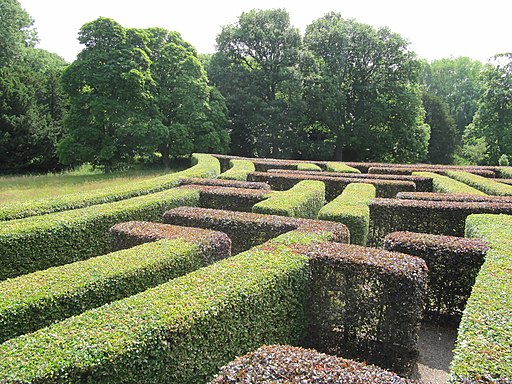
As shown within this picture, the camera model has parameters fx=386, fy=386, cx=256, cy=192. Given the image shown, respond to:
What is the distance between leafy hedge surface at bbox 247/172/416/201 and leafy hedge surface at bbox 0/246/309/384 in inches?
411

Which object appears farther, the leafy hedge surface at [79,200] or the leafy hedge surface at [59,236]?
the leafy hedge surface at [79,200]

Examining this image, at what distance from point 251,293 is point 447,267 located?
444cm

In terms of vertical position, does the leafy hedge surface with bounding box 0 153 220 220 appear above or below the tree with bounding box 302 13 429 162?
below

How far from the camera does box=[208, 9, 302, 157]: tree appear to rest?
37156 mm

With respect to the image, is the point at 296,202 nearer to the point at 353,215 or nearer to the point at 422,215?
the point at 353,215

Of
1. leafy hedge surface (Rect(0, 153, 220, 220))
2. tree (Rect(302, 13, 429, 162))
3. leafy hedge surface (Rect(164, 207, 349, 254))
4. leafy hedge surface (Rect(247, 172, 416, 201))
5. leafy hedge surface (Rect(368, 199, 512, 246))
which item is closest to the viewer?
leafy hedge surface (Rect(164, 207, 349, 254))

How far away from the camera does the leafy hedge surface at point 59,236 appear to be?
28.0 feet

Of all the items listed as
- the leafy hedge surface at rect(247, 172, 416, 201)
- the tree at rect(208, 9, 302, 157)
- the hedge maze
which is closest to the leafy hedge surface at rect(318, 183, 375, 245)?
the hedge maze

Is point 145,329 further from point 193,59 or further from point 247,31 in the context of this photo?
point 247,31

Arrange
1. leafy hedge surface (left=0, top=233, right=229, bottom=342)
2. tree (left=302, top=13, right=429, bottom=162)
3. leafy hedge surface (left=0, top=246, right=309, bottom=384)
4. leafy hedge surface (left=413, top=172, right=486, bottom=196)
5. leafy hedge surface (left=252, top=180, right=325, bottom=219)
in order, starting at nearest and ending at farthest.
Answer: leafy hedge surface (left=0, top=246, right=309, bottom=384), leafy hedge surface (left=0, top=233, right=229, bottom=342), leafy hedge surface (left=252, top=180, right=325, bottom=219), leafy hedge surface (left=413, top=172, right=486, bottom=196), tree (left=302, top=13, right=429, bottom=162)

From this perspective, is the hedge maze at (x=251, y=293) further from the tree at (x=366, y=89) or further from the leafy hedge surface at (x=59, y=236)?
the tree at (x=366, y=89)

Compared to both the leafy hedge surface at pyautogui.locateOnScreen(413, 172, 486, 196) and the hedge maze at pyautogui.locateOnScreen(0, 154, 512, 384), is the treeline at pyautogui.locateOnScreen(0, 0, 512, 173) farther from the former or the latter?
the leafy hedge surface at pyautogui.locateOnScreen(413, 172, 486, 196)

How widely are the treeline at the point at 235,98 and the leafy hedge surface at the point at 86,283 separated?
907 inches

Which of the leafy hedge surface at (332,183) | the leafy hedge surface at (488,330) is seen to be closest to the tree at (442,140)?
the leafy hedge surface at (332,183)
